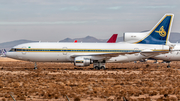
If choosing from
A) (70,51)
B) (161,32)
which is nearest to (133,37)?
(161,32)

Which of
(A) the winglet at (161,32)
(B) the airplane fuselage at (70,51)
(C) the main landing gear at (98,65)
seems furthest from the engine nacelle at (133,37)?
(C) the main landing gear at (98,65)

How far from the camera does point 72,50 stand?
44.2 meters

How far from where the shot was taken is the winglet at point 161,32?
1796 inches

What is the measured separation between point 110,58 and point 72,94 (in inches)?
982

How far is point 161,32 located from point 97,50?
1107cm

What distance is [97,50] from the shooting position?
4472 cm

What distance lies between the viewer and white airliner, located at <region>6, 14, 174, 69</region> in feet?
143

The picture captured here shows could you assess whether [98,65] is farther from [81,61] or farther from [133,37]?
[133,37]

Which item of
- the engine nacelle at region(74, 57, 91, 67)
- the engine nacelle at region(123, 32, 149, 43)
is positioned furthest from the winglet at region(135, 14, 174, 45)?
the engine nacelle at region(74, 57, 91, 67)

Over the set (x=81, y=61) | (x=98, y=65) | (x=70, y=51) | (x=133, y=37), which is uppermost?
(x=133, y=37)

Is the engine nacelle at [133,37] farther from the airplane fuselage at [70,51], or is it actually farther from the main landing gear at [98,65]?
the main landing gear at [98,65]

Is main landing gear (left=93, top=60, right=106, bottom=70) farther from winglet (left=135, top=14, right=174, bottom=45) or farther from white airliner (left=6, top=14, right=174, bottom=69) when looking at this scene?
winglet (left=135, top=14, right=174, bottom=45)

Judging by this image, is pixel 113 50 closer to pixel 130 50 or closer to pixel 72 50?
pixel 130 50

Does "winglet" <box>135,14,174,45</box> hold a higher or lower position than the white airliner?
A: higher
